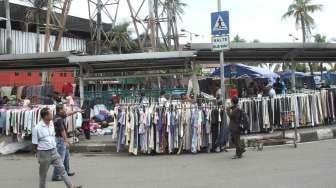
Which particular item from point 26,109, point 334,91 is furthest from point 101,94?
point 334,91

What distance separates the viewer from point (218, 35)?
15.2m

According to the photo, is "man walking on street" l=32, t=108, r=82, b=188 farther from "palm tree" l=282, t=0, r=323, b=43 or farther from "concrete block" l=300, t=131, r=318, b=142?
"palm tree" l=282, t=0, r=323, b=43

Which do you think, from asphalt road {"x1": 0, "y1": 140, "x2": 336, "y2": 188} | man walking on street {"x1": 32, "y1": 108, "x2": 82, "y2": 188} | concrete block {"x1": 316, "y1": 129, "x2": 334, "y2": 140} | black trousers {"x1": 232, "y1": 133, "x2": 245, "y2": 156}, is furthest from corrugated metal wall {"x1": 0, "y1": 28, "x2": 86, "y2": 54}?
man walking on street {"x1": 32, "y1": 108, "x2": 82, "y2": 188}

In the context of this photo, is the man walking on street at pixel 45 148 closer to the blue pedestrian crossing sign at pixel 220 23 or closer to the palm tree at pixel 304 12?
the blue pedestrian crossing sign at pixel 220 23

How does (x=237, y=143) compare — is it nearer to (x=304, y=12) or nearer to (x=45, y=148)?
(x=45, y=148)

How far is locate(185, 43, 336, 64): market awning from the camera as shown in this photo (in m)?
19.1

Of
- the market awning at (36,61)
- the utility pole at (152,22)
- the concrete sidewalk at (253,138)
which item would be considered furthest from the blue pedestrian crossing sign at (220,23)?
the utility pole at (152,22)

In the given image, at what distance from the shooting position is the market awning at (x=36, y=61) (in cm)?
1912

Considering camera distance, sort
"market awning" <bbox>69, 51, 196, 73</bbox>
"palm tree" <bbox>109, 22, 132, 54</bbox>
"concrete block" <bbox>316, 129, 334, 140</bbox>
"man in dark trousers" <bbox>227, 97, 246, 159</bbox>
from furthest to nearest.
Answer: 1. "palm tree" <bbox>109, 22, 132, 54</bbox>
2. "market awning" <bbox>69, 51, 196, 73</bbox>
3. "concrete block" <bbox>316, 129, 334, 140</bbox>
4. "man in dark trousers" <bbox>227, 97, 246, 159</bbox>

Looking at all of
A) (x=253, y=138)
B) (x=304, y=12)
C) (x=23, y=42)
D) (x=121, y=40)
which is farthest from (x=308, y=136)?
(x=304, y=12)

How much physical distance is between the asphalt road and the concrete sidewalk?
60cm

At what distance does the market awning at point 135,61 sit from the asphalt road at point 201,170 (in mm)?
3700

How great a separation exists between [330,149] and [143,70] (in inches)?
319

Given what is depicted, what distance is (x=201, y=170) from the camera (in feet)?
41.2
